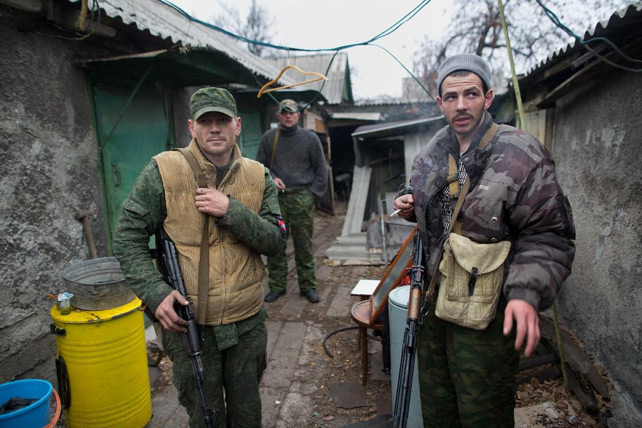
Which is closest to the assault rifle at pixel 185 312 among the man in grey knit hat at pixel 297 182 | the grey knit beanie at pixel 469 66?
the grey knit beanie at pixel 469 66

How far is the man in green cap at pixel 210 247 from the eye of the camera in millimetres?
1943

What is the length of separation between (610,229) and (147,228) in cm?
332

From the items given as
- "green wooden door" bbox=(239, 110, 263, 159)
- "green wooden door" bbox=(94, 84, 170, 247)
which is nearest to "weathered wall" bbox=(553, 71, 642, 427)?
"green wooden door" bbox=(94, 84, 170, 247)

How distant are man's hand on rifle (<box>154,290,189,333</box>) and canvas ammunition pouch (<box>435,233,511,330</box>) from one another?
125 centimetres

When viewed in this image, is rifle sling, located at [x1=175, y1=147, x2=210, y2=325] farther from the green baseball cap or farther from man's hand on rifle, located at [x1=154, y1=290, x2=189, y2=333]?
the green baseball cap

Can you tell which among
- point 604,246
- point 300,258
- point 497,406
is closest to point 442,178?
point 497,406

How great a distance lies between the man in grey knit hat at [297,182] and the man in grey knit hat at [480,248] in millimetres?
3049

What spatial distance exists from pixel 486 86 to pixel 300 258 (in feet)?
11.9

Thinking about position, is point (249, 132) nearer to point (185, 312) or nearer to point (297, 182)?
point (297, 182)

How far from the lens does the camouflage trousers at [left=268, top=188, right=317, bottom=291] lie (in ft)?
17.0

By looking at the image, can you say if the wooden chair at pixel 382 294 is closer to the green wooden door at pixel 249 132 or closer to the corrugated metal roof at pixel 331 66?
the green wooden door at pixel 249 132

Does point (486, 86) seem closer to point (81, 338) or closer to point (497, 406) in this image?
point (497, 406)

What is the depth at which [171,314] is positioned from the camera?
72.1 inches

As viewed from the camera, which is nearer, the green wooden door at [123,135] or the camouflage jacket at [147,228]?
the camouflage jacket at [147,228]
